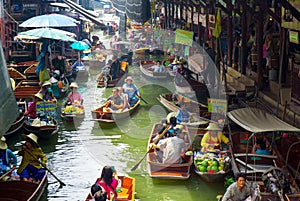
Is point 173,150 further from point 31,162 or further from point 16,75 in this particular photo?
point 16,75

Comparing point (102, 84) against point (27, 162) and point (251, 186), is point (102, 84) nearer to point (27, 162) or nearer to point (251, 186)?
point (27, 162)

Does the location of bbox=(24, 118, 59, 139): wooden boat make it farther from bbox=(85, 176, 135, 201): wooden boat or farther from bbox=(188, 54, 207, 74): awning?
bbox=(188, 54, 207, 74): awning

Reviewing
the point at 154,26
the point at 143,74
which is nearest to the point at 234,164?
the point at 143,74

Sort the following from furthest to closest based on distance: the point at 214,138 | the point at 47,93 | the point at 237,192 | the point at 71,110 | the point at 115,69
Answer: the point at 115,69 → the point at 71,110 → the point at 47,93 → the point at 214,138 → the point at 237,192

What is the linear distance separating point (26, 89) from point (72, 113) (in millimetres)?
2922

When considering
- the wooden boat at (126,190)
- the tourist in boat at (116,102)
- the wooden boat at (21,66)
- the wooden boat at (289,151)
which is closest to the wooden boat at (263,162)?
the wooden boat at (289,151)

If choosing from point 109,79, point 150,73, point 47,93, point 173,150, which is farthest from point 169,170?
point 150,73

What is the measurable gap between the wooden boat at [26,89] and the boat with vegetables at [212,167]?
7.95m

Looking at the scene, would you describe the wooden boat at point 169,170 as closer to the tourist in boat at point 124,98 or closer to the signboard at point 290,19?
the signboard at point 290,19

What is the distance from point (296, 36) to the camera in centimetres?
1007

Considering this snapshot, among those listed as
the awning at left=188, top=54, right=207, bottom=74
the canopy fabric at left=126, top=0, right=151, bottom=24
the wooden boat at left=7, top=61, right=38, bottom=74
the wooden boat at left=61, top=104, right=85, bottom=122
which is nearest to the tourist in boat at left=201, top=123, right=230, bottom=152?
the wooden boat at left=61, top=104, right=85, bottom=122

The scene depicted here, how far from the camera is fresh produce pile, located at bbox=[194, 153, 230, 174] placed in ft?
30.4

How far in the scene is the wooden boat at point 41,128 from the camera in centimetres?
1177

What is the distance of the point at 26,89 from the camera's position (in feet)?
53.3
